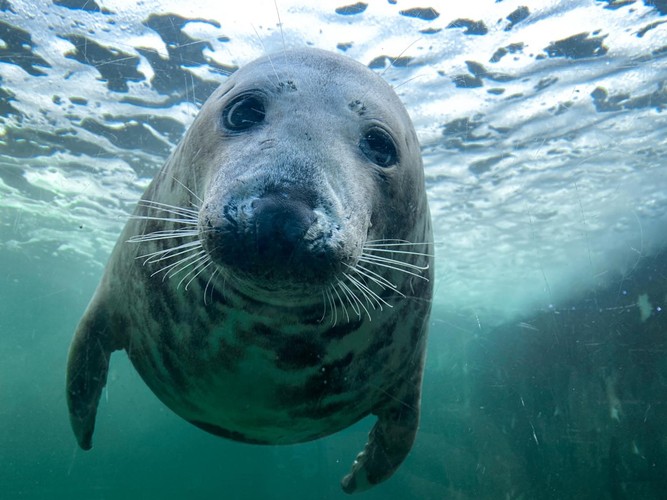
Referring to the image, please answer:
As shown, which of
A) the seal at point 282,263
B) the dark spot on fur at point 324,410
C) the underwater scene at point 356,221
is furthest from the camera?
the dark spot on fur at point 324,410

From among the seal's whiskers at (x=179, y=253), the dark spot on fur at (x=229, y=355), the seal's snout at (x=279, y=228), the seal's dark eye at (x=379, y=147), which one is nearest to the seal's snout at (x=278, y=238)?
the seal's snout at (x=279, y=228)

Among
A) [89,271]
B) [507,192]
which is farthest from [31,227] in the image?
[507,192]

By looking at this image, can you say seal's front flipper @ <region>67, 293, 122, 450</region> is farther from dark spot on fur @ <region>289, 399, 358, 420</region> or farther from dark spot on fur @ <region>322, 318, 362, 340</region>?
dark spot on fur @ <region>322, 318, 362, 340</region>

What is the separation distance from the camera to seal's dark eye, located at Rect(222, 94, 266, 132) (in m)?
2.27

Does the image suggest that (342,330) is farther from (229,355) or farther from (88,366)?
(88,366)

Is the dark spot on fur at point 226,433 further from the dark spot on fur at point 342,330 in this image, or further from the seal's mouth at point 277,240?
the seal's mouth at point 277,240

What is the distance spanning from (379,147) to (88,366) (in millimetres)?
2705

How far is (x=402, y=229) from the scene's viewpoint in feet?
8.16

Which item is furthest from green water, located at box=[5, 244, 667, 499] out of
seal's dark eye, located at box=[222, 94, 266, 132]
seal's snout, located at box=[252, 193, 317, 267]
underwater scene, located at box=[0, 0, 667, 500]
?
seal's snout, located at box=[252, 193, 317, 267]

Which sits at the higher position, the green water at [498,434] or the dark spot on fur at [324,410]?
the dark spot on fur at [324,410]

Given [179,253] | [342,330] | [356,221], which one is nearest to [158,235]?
[179,253]

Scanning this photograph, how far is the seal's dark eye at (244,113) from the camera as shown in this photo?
7.44 ft

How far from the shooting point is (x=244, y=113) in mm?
2307

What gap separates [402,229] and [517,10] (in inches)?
277
